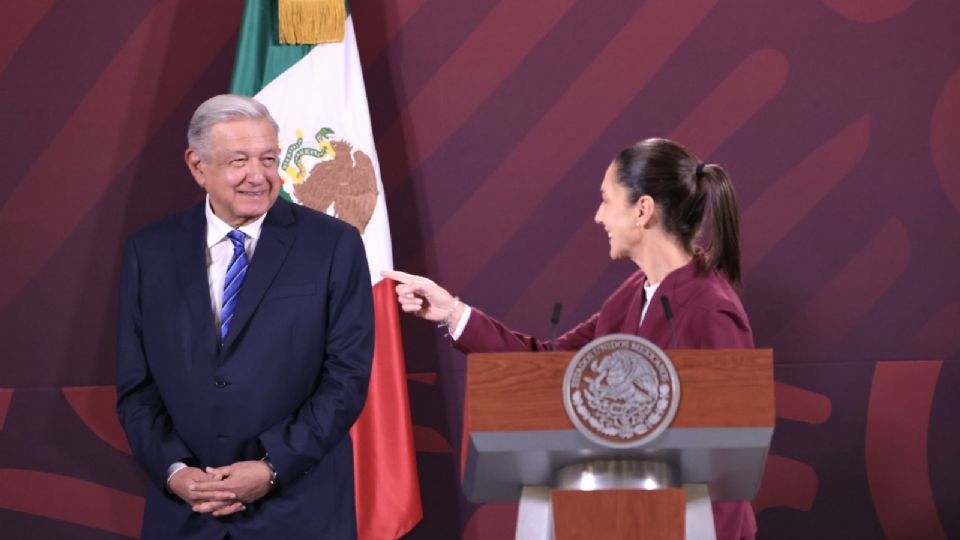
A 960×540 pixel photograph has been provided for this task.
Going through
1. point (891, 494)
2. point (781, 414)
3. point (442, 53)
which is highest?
point (442, 53)

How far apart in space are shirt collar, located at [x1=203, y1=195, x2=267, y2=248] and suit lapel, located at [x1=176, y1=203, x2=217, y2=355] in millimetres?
15

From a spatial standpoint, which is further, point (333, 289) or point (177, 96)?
point (177, 96)

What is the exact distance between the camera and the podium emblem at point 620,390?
2008 mm

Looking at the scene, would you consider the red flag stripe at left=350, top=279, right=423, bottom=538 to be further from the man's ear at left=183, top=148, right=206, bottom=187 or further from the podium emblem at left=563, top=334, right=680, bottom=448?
the podium emblem at left=563, top=334, right=680, bottom=448

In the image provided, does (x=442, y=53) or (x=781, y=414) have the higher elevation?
(x=442, y=53)

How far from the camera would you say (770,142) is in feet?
13.5

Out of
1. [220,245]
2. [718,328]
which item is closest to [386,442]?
[220,245]

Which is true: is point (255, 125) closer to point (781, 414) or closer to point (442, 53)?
point (442, 53)

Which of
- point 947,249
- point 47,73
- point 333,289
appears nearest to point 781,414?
point 947,249

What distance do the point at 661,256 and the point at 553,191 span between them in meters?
1.29

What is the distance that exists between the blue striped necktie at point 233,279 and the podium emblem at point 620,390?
832 mm

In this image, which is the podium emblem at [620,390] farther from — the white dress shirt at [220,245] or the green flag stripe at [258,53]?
the green flag stripe at [258,53]

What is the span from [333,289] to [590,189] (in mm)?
1738

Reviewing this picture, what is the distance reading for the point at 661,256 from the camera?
2916mm
